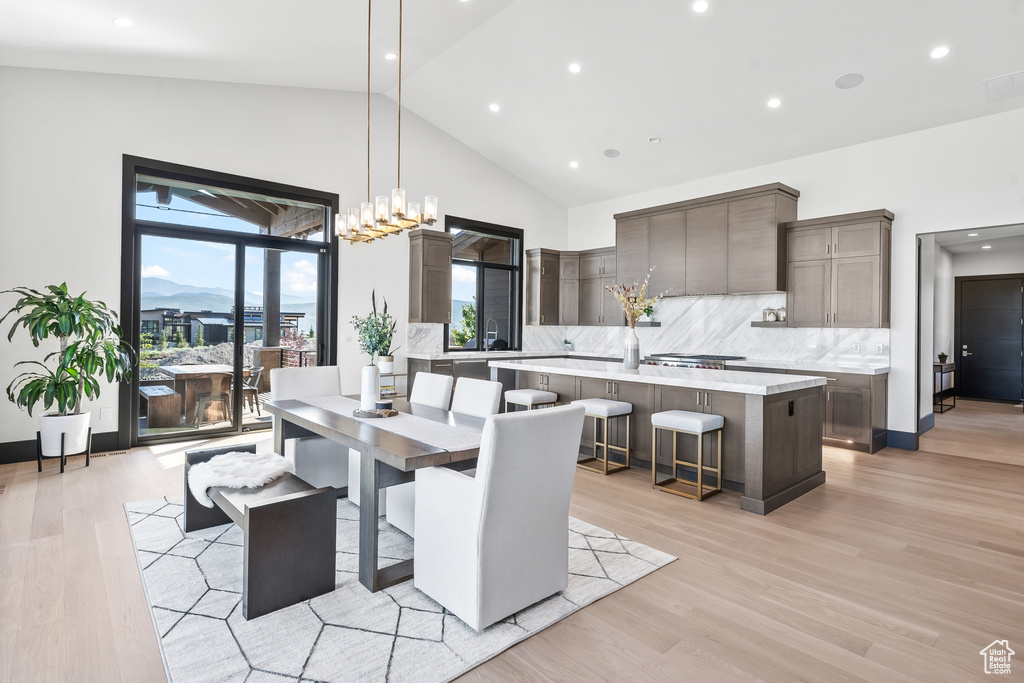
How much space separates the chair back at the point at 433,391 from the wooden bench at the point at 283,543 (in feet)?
3.79

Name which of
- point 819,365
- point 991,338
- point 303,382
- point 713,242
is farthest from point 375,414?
point 991,338

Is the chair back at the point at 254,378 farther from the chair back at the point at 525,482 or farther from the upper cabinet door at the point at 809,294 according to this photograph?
the upper cabinet door at the point at 809,294

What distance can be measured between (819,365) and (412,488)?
14.5ft

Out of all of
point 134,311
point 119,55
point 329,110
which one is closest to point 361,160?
point 329,110

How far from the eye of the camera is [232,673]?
1818 mm

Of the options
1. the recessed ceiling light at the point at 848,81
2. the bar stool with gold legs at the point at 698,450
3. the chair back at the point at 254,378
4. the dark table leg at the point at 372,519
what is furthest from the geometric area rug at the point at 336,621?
the recessed ceiling light at the point at 848,81

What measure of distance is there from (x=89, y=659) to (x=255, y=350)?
4117mm

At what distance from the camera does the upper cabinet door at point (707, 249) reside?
6047 mm

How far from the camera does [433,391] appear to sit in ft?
11.8

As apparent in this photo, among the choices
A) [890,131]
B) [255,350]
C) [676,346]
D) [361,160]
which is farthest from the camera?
[676,346]

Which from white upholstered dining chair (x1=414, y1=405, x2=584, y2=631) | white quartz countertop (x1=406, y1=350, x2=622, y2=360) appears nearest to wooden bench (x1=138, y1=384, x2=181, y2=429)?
white quartz countertop (x1=406, y1=350, x2=622, y2=360)

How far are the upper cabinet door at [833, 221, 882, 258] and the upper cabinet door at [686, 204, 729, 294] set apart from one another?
107cm

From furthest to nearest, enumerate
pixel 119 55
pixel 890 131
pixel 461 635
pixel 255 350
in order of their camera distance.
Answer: pixel 255 350, pixel 890 131, pixel 119 55, pixel 461 635

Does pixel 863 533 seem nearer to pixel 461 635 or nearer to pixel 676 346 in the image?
pixel 461 635
